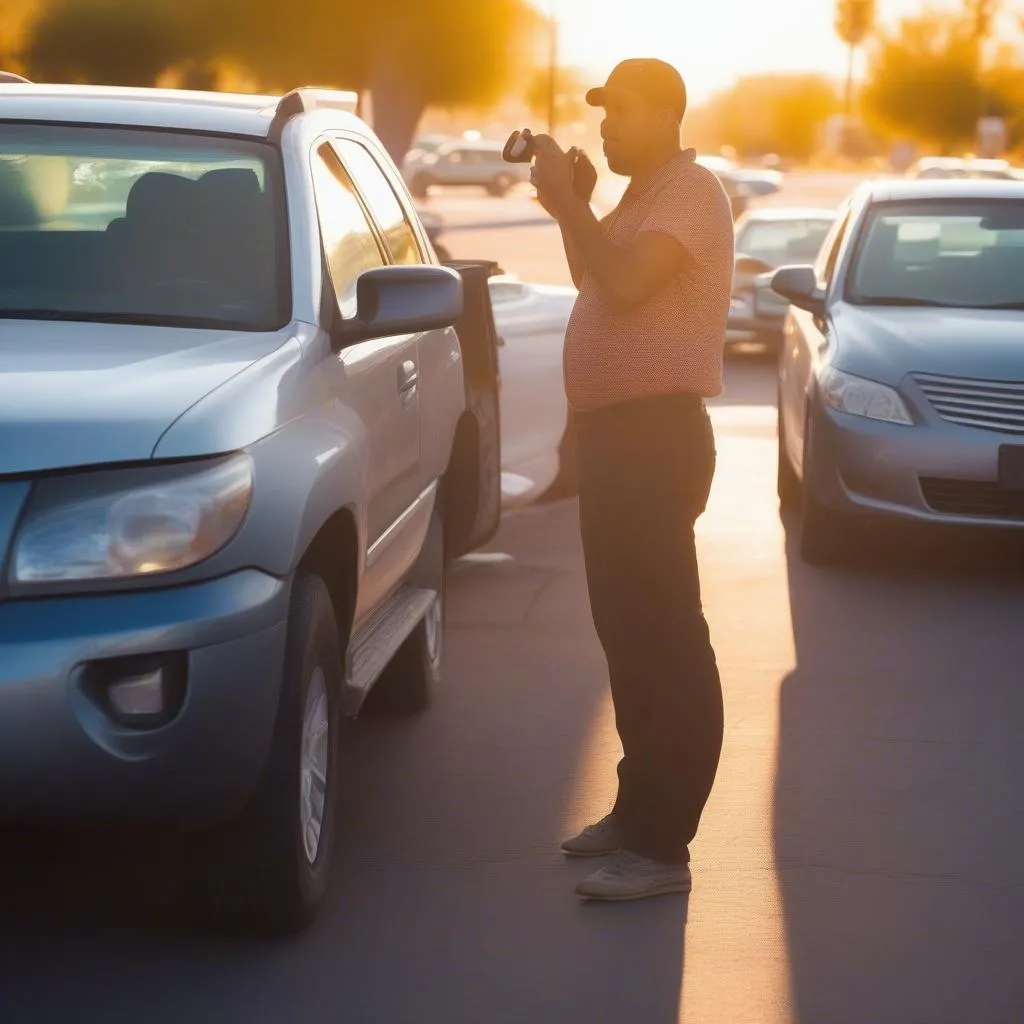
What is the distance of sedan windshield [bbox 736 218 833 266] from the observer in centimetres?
2083

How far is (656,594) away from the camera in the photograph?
16.4ft

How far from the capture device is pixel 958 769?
20.0 feet

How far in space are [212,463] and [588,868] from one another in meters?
1.61

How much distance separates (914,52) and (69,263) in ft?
377

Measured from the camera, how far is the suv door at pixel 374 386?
5.26 metres

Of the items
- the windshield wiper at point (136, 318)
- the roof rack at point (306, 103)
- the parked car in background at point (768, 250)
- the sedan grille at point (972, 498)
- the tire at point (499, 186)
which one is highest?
the roof rack at point (306, 103)

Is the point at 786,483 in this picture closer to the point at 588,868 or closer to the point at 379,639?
the point at 379,639

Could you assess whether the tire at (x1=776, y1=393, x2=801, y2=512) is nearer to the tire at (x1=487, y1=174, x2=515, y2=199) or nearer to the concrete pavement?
the concrete pavement

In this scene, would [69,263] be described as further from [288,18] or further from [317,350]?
[288,18]

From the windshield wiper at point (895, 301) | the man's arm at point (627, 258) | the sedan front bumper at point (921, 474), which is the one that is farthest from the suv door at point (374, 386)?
the windshield wiper at point (895, 301)

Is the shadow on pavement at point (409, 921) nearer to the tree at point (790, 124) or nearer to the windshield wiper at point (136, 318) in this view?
the windshield wiper at point (136, 318)

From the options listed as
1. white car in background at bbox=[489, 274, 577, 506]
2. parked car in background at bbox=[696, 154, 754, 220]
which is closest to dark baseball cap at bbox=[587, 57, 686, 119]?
white car in background at bbox=[489, 274, 577, 506]

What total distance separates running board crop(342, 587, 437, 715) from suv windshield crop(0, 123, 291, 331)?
860mm

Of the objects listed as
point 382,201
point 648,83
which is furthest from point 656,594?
point 382,201
